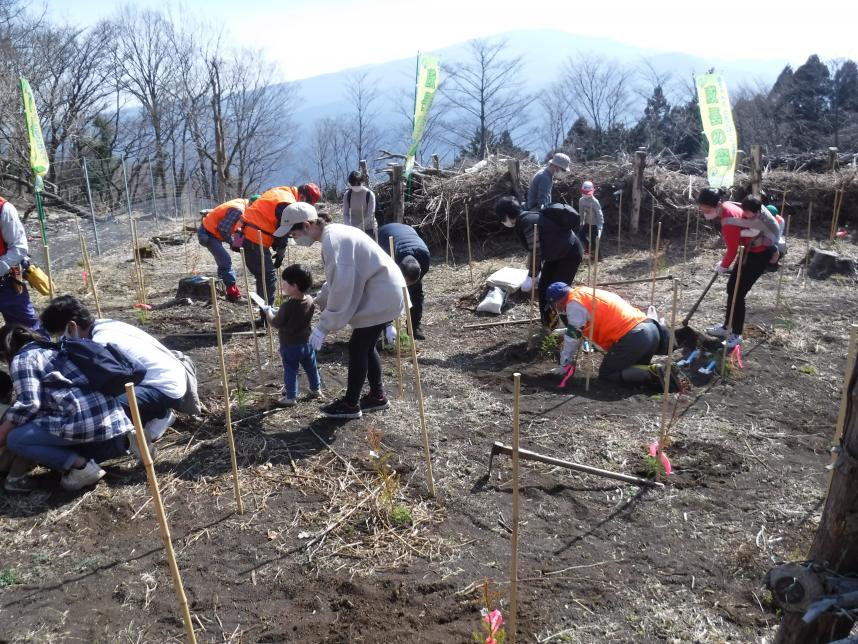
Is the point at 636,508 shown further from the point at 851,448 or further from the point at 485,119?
the point at 485,119

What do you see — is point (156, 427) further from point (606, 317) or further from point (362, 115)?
point (362, 115)

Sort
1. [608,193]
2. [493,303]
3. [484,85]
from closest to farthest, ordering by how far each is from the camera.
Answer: [493,303], [608,193], [484,85]

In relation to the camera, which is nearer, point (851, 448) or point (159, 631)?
point (851, 448)

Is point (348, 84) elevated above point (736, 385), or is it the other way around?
point (348, 84)

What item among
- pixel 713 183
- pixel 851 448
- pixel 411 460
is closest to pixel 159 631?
pixel 411 460

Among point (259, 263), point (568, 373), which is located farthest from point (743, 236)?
point (259, 263)

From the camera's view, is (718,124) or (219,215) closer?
(219,215)

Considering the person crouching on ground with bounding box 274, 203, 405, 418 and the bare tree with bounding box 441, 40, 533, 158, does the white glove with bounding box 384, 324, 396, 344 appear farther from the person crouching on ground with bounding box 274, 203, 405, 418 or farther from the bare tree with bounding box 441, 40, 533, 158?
the bare tree with bounding box 441, 40, 533, 158

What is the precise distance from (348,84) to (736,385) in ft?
143

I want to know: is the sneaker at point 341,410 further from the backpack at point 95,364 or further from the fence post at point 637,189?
the fence post at point 637,189

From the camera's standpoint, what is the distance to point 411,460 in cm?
380

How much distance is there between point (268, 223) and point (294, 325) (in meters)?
1.85

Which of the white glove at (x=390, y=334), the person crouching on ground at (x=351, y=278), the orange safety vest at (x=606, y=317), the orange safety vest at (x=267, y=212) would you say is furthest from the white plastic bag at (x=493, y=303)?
the person crouching on ground at (x=351, y=278)

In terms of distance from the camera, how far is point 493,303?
22.9 feet
